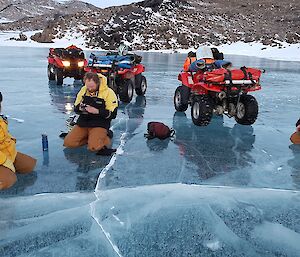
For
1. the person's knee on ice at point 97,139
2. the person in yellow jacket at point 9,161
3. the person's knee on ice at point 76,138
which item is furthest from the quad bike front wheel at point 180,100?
the person in yellow jacket at point 9,161

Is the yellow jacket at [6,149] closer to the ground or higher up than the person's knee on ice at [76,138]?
higher up

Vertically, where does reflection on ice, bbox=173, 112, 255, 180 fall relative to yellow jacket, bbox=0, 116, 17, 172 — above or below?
below

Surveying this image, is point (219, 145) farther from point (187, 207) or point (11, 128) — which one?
point (11, 128)

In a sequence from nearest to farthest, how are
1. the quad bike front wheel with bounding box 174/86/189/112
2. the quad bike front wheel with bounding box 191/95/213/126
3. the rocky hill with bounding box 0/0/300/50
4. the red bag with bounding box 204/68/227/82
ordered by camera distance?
1. the red bag with bounding box 204/68/227/82
2. the quad bike front wheel with bounding box 191/95/213/126
3. the quad bike front wheel with bounding box 174/86/189/112
4. the rocky hill with bounding box 0/0/300/50

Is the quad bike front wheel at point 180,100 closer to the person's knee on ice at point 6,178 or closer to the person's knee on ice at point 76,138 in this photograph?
the person's knee on ice at point 76,138

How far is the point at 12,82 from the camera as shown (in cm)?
1095

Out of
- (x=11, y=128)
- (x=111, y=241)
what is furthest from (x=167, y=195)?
(x=11, y=128)

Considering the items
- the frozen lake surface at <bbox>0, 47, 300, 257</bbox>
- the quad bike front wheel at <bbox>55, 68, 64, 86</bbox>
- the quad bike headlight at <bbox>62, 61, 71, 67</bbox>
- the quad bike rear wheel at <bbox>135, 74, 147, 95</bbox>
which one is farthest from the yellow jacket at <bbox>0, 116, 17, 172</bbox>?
the quad bike headlight at <bbox>62, 61, 71, 67</bbox>

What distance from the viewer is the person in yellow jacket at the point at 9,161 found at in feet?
12.2

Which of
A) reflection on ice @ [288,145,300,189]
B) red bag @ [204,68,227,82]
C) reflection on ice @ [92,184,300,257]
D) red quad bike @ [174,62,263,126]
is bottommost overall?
reflection on ice @ [288,145,300,189]

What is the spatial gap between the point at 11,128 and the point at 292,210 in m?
4.25

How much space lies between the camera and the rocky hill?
43.2 meters

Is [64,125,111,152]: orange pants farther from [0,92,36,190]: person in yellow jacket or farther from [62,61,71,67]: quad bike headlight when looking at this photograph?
[62,61,71,67]: quad bike headlight

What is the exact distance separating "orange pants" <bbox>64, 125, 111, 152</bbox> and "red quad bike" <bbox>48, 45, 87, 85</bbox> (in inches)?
240
